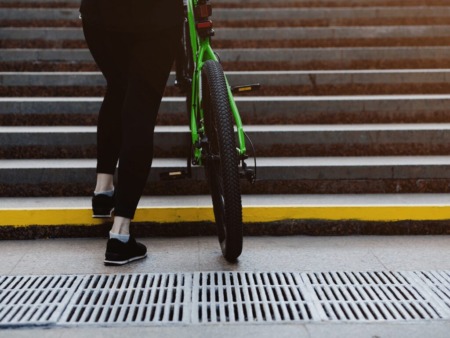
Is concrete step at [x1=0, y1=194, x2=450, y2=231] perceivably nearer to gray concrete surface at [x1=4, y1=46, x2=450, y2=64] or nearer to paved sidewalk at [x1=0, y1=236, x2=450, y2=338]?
paved sidewalk at [x1=0, y1=236, x2=450, y2=338]

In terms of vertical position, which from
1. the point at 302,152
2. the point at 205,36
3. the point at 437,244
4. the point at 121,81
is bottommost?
the point at 437,244

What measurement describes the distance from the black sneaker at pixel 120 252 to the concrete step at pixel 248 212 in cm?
46

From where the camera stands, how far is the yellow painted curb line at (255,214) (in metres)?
3.88

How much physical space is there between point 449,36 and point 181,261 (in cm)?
402

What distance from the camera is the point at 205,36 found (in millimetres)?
3559

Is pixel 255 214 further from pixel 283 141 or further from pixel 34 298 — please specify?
pixel 34 298

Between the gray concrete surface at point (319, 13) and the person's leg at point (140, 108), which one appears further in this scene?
the gray concrete surface at point (319, 13)

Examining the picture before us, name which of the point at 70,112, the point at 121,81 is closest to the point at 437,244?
the point at 121,81

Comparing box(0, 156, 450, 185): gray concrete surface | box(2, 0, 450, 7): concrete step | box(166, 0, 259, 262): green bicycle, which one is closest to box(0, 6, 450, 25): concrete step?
box(2, 0, 450, 7): concrete step

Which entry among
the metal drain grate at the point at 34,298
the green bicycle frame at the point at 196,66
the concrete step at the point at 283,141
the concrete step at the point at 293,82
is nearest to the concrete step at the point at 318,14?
the concrete step at the point at 293,82

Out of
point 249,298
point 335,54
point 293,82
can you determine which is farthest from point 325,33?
point 249,298

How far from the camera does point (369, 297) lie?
3053mm

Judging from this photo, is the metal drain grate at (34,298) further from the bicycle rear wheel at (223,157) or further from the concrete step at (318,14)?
the concrete step at (318,14)

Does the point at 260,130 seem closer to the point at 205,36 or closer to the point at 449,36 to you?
the point at 205,36
